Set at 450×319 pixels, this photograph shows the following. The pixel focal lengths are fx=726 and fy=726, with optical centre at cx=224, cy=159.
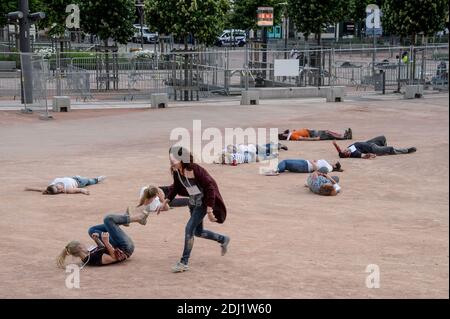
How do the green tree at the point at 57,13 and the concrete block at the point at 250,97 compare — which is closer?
the concrete block at the point at 250,97

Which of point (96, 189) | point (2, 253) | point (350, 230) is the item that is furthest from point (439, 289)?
point (96, 189)

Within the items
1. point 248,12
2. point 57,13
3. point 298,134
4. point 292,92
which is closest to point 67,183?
point 298,134

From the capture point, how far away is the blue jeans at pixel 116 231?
7.97 meters

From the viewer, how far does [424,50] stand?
3027 cm

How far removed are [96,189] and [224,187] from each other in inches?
88.2

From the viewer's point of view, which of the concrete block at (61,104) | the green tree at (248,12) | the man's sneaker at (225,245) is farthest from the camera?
the green tree at (248,12)

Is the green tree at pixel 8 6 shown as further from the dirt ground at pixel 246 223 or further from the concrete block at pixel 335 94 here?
the dirt ground at pixel 246 223

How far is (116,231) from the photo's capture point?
8.10 meters

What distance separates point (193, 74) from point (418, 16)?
9.73m

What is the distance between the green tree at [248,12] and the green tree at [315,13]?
148cm

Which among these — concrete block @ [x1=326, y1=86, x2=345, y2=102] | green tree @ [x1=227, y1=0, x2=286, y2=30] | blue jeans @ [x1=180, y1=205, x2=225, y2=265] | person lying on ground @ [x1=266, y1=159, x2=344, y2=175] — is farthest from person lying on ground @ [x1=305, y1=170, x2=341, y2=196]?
green tree @ [x1=227, y1=0, x2=286, y2=30]

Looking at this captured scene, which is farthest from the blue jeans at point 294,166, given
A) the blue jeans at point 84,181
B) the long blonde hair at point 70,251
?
the long blonde hair at point 70,251

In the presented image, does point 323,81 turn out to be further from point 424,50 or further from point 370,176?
point 370,176

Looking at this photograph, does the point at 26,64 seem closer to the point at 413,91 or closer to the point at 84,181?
the point at 84,181
